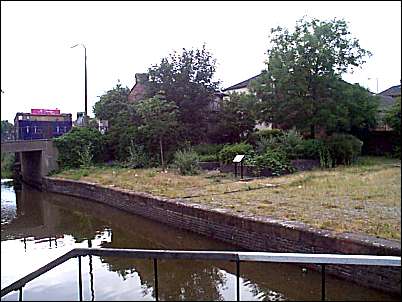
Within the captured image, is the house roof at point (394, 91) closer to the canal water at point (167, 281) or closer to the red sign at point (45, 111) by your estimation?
the canal water at point (167, 281)

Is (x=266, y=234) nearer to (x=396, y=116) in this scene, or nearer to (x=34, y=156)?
(x=34, y=156)

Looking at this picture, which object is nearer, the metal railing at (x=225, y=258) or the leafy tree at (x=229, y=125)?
the metal railing at (x=225, y=258)

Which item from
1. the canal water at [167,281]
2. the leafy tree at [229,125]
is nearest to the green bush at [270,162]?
the leafy tree at [229,125]

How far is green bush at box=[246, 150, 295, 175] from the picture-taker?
6.43 meters

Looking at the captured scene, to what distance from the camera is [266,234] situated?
4.14 metres

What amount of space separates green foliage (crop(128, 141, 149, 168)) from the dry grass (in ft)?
Answer: 1.01

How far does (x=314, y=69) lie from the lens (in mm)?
2730

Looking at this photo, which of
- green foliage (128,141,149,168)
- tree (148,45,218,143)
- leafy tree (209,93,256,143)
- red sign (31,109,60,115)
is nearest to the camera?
red sign (31,109,60,115)

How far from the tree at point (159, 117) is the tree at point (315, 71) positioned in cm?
343

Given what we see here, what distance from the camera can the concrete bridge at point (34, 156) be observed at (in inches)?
64.7

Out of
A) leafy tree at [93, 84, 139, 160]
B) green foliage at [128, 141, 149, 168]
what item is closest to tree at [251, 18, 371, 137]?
leafy tree at [93, 84, 139, 160]

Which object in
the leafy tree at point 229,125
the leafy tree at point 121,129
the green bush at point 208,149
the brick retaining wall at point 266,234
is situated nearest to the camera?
the brick retaining wall at point 266,234

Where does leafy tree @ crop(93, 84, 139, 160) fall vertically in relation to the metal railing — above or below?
above

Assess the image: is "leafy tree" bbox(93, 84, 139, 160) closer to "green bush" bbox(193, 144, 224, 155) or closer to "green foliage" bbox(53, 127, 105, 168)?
"green foliage" bbox(53, 127, 105, 168)
